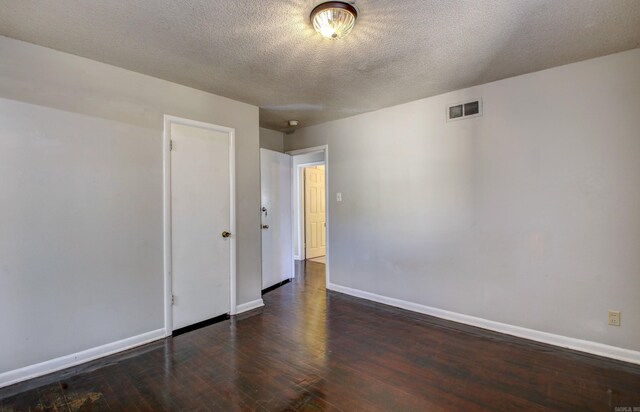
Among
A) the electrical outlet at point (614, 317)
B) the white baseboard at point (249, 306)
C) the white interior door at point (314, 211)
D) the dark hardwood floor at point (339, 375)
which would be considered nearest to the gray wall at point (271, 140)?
the white interior door at point (314, 211)

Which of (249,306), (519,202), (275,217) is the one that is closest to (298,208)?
(275,217)

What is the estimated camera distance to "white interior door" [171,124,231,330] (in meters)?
3.08

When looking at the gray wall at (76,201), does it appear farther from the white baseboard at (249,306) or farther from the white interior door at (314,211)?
the white interior door at (314,211)

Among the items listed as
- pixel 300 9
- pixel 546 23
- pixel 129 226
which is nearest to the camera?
pixel 300 9

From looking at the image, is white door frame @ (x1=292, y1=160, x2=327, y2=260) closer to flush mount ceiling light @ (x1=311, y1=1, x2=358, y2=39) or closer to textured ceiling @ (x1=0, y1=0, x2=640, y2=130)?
textured ceiling @ (x1=0, y1=0, x2=640, y2=130)

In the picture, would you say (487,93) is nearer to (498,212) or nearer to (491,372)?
(498,212)

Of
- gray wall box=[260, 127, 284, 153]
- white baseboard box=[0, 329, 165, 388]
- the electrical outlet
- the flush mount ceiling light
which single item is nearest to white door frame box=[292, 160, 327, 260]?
gray wall box=[260, 127, 284, 153]

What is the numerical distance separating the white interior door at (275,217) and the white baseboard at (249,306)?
2.05 feet

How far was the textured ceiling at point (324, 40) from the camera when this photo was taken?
6.19 feet

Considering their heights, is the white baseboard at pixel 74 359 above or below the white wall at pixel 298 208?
below

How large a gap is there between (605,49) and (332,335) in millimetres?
3296

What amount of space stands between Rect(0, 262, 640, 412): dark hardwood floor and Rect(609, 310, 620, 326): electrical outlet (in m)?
0.30

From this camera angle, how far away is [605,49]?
241cm

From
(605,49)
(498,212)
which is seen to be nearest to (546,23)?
(605,49)
